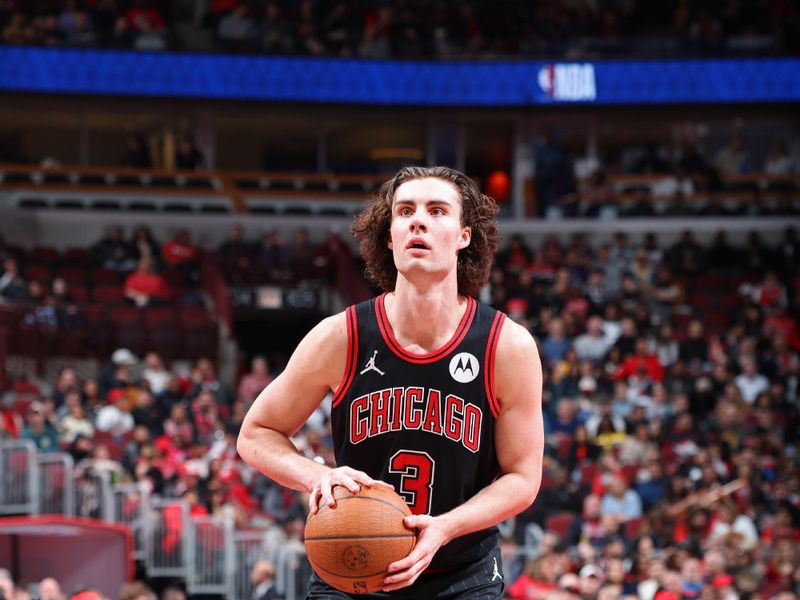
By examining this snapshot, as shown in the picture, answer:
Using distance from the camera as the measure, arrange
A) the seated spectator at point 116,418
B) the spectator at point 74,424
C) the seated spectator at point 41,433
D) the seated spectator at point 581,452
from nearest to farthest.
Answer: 1. the seated spectator at point 41,433
2. the spectator at point 74,424
3. the seated spectator at point 116,418
4. the seated spectator at point 581,452

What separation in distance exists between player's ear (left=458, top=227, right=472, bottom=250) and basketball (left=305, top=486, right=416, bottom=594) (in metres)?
1.03

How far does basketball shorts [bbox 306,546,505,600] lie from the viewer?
4824mm

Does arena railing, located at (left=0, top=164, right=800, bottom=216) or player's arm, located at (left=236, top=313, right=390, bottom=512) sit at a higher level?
arena railing, located at (left=0, top=164, right=800, bottom=216)

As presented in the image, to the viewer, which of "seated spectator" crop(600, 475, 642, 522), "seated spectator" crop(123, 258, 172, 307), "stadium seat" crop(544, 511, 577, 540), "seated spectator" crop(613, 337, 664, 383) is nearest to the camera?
"stadium seat" crop(544, 511, 577, 540)

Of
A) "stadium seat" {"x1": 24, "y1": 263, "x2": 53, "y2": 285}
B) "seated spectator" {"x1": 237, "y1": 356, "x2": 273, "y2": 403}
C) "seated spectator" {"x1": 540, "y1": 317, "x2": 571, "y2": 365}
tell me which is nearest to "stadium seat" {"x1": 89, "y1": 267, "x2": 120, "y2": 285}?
"stadium seat" {"x1": 24, "y1": 263, "x2": 53, "y2": 285}

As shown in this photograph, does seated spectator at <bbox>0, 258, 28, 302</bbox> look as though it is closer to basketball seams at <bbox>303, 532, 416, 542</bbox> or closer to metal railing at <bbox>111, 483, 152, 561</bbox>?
metal railing at <bbox>111, 483, 152, 561</bbox>

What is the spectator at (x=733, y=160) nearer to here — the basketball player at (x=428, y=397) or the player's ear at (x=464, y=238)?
the player's ear at (x=464, y=238)

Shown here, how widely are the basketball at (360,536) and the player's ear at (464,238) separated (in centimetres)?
103

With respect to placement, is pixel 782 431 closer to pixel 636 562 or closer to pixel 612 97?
pixel 636 562

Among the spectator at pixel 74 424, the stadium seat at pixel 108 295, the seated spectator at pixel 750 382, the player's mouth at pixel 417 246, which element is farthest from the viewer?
the stadium seat at pixel 108 295

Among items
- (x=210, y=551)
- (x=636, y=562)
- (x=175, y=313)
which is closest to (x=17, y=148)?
(x=175, y=313)

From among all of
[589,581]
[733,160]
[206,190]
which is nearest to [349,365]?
[589,581]

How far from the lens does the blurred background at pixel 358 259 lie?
46.5 feet

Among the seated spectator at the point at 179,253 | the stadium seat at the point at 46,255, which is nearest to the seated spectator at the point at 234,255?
the seated spectator at the point at 179,253
